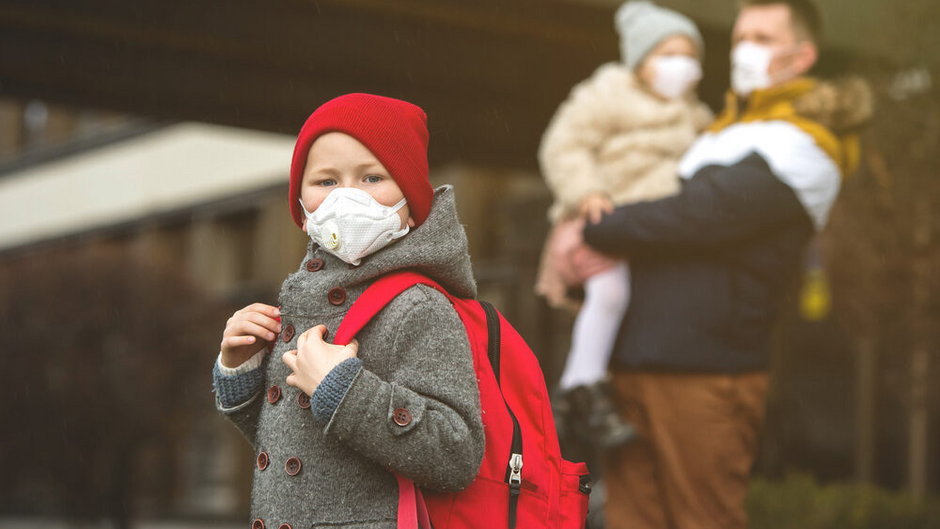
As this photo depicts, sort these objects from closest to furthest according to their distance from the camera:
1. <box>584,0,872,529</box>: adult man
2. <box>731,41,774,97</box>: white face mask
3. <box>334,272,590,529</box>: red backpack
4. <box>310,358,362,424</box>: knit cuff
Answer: <box>310,358,362,424</box>: knit cuff
<box>334,272,590,529</box>: red backpack
<box>584,0,872,529</box>: adult man
<box>731,41,774,97</box>: white face mask

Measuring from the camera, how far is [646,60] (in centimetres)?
429

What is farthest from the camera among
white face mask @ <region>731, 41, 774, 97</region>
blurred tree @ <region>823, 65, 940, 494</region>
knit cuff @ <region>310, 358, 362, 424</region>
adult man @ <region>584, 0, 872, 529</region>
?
blurred tree @ <region>823, 65, 940, 494</region>

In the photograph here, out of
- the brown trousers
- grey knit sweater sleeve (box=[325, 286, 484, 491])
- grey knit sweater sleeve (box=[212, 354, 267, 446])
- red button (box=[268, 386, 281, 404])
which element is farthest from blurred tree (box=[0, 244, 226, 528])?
grey knit sweater sleeve (box=[325, 286, 484, 491])

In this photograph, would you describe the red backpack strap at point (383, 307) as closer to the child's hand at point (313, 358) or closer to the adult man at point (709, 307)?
the child's hand at point (313, 358)

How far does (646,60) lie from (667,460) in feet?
4.67

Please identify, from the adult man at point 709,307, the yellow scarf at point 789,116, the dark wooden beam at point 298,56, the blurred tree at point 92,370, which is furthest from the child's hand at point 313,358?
the blurred tree at point 92,370

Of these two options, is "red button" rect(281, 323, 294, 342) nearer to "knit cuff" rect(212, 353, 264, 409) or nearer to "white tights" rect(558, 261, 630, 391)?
"knit cuff" rect(212, 353, 264, 409)

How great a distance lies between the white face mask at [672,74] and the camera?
4227mm

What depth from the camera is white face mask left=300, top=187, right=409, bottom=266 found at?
2.42m

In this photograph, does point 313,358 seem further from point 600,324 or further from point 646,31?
point 646,31

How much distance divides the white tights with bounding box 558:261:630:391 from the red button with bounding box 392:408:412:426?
5.90ft

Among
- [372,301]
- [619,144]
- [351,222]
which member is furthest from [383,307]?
[619,144]

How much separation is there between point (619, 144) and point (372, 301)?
78.3 inches

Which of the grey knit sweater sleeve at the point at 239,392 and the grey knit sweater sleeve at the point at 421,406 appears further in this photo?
the grey knit sweater sleeve at the point at 239,392
